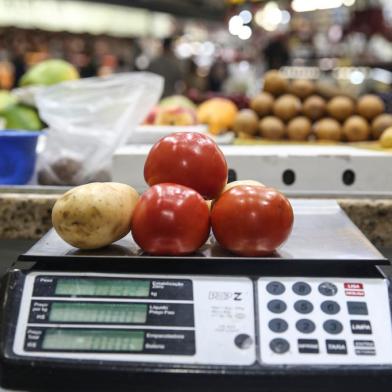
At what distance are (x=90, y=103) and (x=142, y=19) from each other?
1598cm

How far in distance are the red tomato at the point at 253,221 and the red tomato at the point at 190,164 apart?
0.07m

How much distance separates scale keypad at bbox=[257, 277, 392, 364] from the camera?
0.92 m

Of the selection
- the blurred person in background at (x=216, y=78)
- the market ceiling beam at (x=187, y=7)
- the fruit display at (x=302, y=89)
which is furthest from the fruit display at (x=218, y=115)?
the market ceiling beam at (x=187, y=7)

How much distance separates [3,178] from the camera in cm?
173

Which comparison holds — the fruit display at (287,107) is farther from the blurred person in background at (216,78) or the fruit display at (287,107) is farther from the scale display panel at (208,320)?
the blurred person in background at (216,78)

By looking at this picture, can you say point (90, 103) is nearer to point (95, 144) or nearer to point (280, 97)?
point (95, 144)

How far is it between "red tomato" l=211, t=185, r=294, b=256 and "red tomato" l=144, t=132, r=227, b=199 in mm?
74

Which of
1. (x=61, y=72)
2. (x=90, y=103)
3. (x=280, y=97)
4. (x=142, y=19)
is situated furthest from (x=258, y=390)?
(x=142, y=19)

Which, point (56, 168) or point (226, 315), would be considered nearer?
point (226, 315)

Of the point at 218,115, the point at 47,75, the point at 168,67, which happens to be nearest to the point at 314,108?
the point at 218,115

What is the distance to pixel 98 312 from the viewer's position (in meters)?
0.96

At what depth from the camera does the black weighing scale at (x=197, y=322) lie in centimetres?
91

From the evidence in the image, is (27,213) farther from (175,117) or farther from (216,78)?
(216,78)

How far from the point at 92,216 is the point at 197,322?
0.75ft
